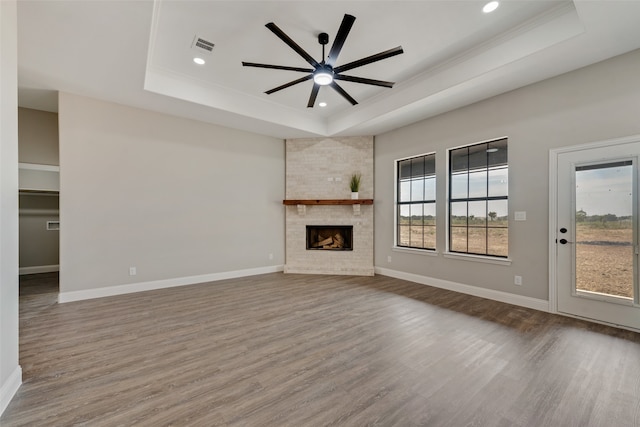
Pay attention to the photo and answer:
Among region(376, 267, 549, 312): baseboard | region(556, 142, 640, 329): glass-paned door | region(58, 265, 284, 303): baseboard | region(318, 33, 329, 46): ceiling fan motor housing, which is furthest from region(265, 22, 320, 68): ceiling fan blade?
region(58, 265, 284, 303): baseboard

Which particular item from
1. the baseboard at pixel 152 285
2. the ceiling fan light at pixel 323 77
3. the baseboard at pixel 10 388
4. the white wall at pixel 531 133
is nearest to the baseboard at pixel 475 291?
the white wall at pixel 531 133

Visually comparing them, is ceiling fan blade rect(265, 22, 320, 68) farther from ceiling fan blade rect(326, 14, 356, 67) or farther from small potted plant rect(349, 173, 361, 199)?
small potted plant rect(349, 173, 361, 199)

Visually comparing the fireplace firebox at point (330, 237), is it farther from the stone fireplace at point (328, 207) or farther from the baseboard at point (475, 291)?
the baseboard at point (475, 291)

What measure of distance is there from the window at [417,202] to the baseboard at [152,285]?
3.12 meters

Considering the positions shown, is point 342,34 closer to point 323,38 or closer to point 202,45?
point 323,38

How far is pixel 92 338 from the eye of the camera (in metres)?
2.72

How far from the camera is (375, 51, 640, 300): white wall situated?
9.91ft

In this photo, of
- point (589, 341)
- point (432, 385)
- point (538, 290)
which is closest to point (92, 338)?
point (432, 385)

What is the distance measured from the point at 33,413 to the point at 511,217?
209 inches

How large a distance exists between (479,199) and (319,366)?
3.72m

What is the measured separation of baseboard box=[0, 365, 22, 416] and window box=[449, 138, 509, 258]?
5.33 metres

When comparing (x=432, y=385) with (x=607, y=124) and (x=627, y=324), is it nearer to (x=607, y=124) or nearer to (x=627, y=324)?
(x=627, y=324)

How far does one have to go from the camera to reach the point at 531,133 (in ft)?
11.9

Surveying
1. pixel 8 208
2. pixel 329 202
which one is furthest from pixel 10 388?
pixel 329 202
